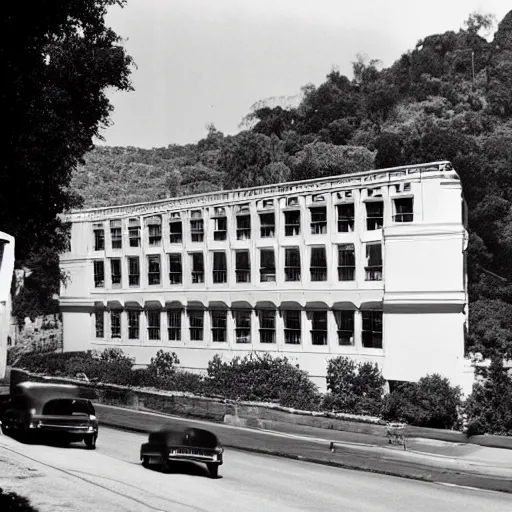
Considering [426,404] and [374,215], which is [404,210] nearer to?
[374,215]

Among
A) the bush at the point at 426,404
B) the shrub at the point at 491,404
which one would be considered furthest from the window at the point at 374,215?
the shrub at the point at 491,404

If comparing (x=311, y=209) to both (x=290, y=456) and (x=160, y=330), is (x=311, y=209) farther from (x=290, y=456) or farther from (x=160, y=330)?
(x=290, y=456)

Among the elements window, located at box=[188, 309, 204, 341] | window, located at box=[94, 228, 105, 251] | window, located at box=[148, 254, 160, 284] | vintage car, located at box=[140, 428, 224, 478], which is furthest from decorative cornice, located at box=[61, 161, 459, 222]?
vintage car, located at box=[140, 428, 224, 478]

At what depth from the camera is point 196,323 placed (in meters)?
51.3

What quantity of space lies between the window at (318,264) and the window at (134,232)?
12.4 meters

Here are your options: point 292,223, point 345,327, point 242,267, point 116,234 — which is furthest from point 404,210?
point 116,234

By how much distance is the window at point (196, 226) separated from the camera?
51719 millimetres

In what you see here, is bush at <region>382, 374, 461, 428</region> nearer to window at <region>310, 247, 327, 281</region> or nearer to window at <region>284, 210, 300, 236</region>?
window at <region>310, 247, 327, 281</region>

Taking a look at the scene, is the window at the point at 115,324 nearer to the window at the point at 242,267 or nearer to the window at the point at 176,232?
the window at the point at 176,232

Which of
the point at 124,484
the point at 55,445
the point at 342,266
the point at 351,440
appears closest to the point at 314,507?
the point at 124,484

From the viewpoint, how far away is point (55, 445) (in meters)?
24.1

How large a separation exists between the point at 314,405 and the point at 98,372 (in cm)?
1411

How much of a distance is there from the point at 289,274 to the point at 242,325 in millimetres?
4244

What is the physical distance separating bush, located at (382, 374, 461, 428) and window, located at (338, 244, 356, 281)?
7260 mm
